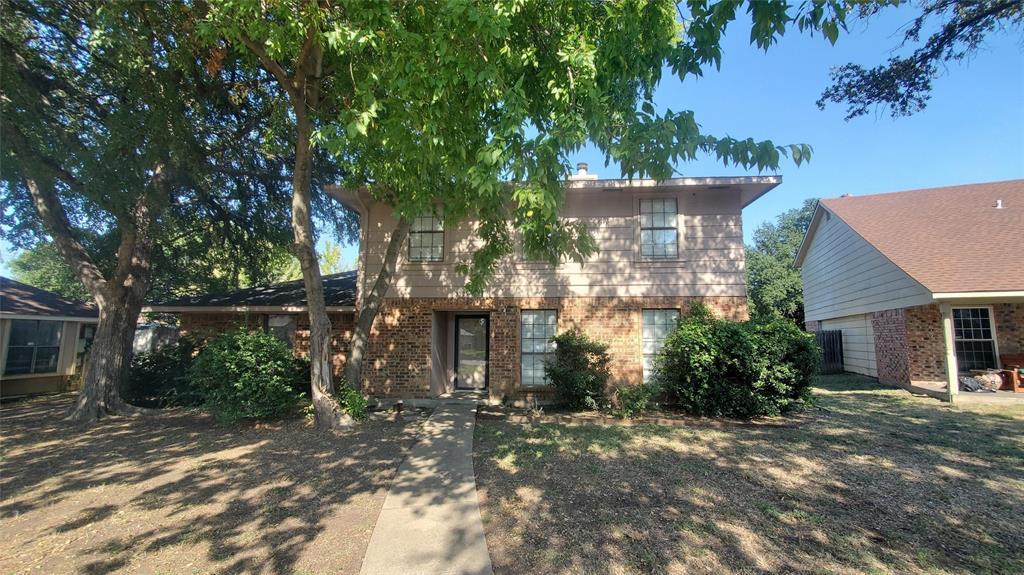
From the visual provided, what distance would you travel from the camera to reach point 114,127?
7.96 meters

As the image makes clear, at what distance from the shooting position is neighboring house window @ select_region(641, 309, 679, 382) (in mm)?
9727

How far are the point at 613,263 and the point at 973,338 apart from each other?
9778mm

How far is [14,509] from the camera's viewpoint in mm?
4344

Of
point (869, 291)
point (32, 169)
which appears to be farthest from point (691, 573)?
point (869, 291)

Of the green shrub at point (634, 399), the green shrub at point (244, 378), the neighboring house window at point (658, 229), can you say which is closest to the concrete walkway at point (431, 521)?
the green shrub at point (244, 378)

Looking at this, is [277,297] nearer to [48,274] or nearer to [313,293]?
[313,293]

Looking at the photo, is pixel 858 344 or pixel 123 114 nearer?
pixel 123 114

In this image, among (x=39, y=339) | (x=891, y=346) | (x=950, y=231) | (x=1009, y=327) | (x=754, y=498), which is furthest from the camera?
(x=39, y=339)

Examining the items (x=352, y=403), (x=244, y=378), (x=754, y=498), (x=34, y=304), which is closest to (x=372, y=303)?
(x=352, y=403)

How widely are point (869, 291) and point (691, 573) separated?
13.5 meters

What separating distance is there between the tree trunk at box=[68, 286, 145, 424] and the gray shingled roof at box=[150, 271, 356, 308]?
5.01 feet

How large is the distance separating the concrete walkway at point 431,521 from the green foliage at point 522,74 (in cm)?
295

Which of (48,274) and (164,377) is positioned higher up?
(48,274)

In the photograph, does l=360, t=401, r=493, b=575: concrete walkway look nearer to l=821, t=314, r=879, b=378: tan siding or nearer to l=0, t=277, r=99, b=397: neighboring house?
l=0, t=277, r=99, b=397: neighboring house
